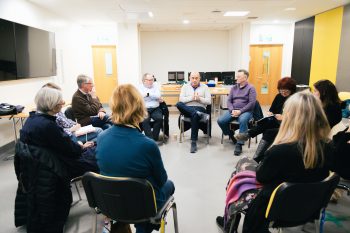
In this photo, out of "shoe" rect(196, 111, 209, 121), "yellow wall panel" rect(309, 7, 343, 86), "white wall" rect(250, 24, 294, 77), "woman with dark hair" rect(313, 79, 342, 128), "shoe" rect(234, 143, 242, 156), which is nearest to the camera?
"woman with dark hair" rect(313, 79, 342, 128)

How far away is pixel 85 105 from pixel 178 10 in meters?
3.95

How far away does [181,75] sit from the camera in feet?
24.5


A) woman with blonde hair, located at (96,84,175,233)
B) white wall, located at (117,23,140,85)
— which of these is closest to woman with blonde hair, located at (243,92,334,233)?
woman with blonde hair, located at (96,84,175,233)

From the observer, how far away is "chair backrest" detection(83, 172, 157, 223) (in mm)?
1396

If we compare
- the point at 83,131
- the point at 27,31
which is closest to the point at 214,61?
the point at 27,31

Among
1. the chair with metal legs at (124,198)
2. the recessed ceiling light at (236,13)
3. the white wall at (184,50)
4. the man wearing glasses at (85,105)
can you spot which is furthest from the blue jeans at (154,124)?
the white wall at (184,50)

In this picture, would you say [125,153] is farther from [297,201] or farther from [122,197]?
[297,201]

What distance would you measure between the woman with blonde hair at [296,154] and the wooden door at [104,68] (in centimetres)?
793

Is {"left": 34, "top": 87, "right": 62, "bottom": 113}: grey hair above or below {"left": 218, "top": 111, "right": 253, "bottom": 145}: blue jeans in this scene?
above

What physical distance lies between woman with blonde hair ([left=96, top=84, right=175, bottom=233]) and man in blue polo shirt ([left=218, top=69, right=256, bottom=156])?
2.62 meters

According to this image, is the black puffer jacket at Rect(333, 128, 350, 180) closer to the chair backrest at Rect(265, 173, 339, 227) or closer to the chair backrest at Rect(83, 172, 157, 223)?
the chair backrest at Rect(265, 173, 339, 227)

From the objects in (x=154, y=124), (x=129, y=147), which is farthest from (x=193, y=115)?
(x=129, y=147)

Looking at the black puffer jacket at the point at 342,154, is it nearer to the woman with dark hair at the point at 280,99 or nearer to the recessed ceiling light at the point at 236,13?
the woman with dark hair at the point at 280,99

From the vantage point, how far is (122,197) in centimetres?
144
